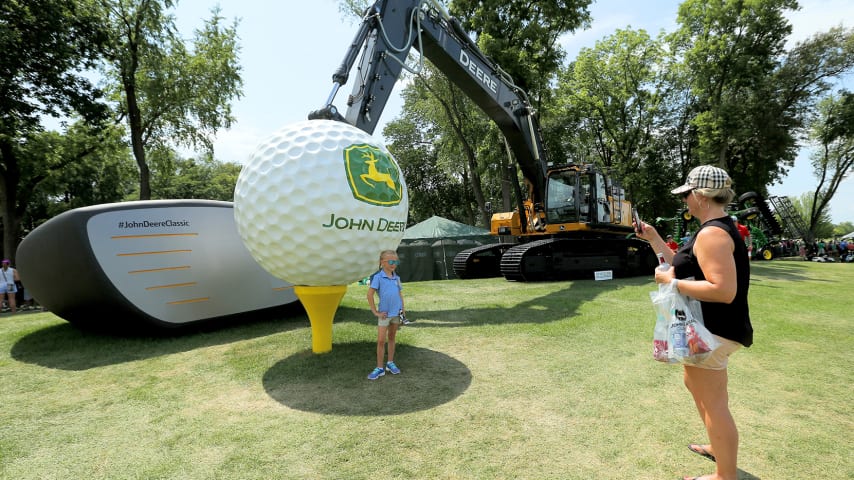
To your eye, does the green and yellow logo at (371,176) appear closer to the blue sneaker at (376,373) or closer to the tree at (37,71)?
the blue sneaker at (376,373)

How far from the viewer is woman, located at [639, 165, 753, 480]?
227 centimetres

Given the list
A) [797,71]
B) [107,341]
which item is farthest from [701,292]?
[797,71]

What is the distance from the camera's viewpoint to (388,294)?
15.2 ft

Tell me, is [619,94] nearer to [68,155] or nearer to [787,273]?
[787,273]

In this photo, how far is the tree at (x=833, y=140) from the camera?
30766 millimetres

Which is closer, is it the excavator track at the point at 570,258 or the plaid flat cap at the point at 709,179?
the plaid flat cap at the point at 709,179

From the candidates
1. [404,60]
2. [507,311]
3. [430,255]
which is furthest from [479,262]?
[404,60]

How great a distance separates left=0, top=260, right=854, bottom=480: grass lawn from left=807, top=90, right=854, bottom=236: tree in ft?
118

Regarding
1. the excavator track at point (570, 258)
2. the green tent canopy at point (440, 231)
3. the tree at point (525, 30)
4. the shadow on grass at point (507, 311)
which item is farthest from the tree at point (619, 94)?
the shadow on grass at point (507, 311)

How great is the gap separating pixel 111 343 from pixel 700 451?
23.6ft

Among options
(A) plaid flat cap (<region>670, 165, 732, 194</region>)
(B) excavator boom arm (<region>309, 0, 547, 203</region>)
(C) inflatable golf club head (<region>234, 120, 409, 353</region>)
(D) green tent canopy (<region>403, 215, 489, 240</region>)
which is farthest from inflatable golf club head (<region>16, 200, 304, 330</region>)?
(D) green tent canopy (<region>403, 215, 489, 240</region>)

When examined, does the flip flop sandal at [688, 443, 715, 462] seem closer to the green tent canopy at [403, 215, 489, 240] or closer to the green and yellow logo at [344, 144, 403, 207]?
the green and yellow logo at [344, 144, 403, 207]

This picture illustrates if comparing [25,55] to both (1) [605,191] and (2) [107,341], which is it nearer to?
(2) [107,341]

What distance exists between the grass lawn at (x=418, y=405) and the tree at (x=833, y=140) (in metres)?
36.0
